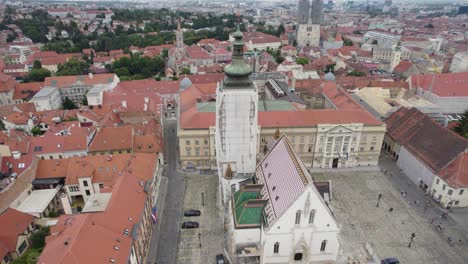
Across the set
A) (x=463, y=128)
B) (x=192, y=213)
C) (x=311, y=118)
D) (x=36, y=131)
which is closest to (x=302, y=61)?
(x=463, y=128)

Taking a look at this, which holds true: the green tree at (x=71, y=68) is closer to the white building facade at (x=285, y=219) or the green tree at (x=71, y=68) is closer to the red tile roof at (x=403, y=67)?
the white building facade at (x=285, y=219)

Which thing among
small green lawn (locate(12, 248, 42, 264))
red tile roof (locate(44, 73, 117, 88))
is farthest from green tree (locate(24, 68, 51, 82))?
small green lawn (locate(12, 248, 42, 264))

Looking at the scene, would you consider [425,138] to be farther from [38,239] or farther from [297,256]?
[38,239]

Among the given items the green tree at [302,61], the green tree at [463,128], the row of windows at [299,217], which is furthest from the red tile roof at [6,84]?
the green tree at [463,128]

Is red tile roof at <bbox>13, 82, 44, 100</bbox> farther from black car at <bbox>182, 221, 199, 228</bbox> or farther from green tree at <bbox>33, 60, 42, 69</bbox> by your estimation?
black car at <bbox>182, 221, 199, 228</bbox>

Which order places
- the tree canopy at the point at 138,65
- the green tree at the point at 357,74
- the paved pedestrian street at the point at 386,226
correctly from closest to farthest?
the paved pedestrian street at the point at 386,226
the green tree at the point at 357,74
the tree canopy at the point at 138,65
